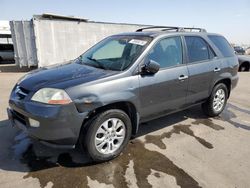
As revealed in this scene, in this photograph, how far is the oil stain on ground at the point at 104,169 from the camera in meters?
3.04

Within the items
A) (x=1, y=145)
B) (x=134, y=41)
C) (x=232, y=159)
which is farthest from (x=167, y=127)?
(x=1, y=145)

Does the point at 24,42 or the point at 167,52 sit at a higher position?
the point at 167,52

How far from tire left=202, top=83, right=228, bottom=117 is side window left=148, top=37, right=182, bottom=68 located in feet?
4.49

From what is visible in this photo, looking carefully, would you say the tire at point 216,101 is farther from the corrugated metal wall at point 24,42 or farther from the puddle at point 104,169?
the corrugated metal wall at point 24,42

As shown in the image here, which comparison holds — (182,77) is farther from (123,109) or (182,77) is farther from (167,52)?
(123,109)

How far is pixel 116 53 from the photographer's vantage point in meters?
4.34

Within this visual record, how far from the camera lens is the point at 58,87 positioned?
3.09 m

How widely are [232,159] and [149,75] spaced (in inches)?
69.1

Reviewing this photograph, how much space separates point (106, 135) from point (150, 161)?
2.43 feet

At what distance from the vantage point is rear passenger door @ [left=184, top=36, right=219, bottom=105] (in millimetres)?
4480

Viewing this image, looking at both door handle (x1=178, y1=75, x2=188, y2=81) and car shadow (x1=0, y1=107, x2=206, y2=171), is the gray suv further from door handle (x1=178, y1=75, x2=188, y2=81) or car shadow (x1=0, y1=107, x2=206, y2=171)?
car shadow (x1=0, y1=107, x2=206, y2=171)

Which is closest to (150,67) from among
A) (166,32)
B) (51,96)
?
(166,32)

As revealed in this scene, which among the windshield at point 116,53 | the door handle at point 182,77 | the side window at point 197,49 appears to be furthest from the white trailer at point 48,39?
the door handle at point 182,77

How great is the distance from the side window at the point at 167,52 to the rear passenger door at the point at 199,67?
0.76 feet
